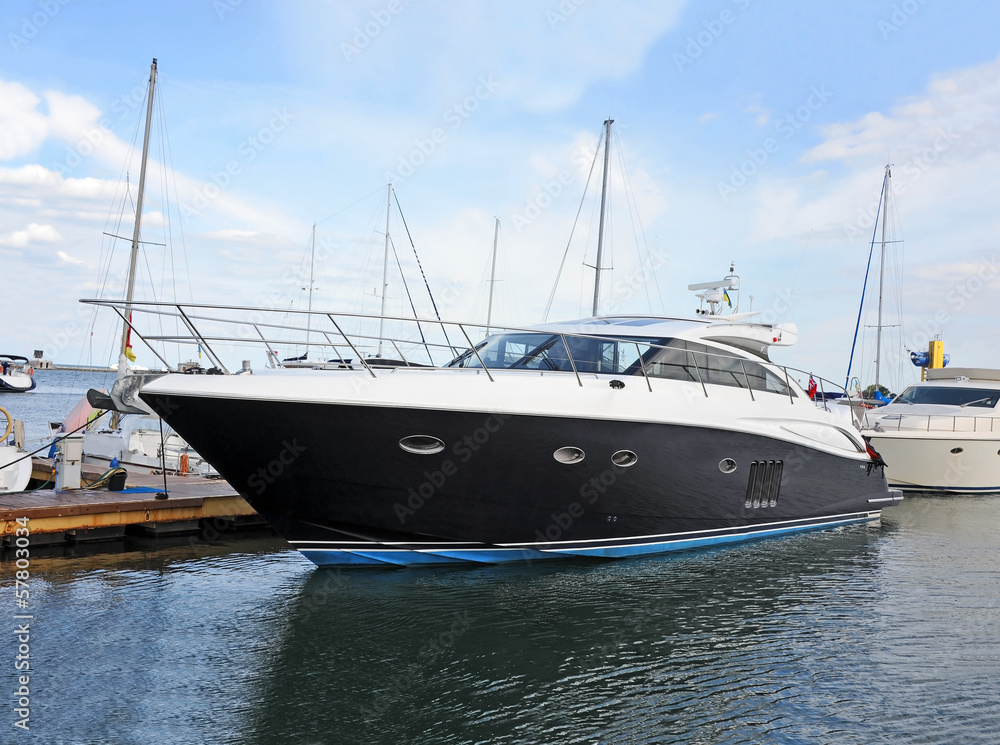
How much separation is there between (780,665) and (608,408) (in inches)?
106

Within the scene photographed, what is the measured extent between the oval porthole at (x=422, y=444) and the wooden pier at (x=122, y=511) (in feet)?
14.2

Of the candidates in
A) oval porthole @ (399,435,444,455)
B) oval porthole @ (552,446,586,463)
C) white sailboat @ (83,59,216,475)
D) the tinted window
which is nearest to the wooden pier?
white sailboat @ (83,59,216,475)

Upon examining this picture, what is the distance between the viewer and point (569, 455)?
738 cm

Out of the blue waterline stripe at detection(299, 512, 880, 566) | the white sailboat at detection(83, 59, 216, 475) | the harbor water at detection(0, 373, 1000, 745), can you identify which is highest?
the white sailboat at detection(83, 59, 216, 475)

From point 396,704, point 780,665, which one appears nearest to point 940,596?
point 780,665

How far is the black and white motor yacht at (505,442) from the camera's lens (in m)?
6.78

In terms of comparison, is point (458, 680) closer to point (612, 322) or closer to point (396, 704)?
point (396, 704)

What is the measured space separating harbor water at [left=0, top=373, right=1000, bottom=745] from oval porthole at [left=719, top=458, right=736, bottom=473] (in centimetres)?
110

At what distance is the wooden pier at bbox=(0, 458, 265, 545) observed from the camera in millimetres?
8633

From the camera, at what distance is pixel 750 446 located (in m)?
8.86

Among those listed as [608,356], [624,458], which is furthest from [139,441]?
[624,458]

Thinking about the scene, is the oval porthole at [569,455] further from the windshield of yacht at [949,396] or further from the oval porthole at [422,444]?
the windshield of yacht at [949,396]

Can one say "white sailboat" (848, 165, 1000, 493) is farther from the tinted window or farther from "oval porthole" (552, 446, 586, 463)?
"oval porthole" (552, 446, 586, 463)

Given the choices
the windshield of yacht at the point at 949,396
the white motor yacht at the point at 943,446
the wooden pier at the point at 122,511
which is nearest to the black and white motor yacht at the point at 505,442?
the wooden pier at the point at 122,511
